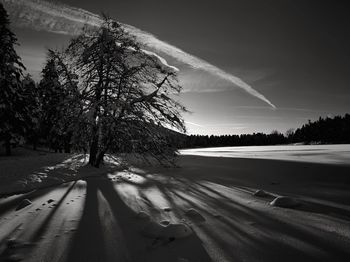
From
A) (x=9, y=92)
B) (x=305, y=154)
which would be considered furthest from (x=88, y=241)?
(x=9, y=92)

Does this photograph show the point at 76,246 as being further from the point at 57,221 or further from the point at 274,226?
the point at 274,226

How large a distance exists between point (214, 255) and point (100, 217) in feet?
7.78

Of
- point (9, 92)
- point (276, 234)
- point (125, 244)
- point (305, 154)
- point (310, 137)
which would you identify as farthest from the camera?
point (310, 137)

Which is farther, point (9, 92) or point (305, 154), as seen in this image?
point (9, 92)

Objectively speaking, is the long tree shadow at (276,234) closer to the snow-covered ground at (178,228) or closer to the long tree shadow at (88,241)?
the snow-covered ground at (178,228)

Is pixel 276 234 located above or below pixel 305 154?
below

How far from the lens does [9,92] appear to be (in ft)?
70.6

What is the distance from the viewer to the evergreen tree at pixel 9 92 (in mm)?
20438

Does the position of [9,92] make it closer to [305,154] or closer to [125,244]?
[125,244]

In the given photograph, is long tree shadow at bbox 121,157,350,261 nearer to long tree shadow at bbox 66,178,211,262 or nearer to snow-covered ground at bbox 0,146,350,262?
snow-covered ground at bbox 0,146,350,262

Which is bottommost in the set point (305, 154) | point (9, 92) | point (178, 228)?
point (178, 228)

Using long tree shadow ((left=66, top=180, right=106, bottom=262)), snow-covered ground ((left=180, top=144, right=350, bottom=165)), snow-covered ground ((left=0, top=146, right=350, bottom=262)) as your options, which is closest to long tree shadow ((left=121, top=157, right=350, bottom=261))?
snow-covered ground ((left=0, top=146, right=350, bottom=262))

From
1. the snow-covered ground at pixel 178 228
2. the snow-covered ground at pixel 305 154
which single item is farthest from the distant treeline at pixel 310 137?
the snow-covered ground at pixel 178 228

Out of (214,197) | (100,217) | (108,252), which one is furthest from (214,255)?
(214,197)
